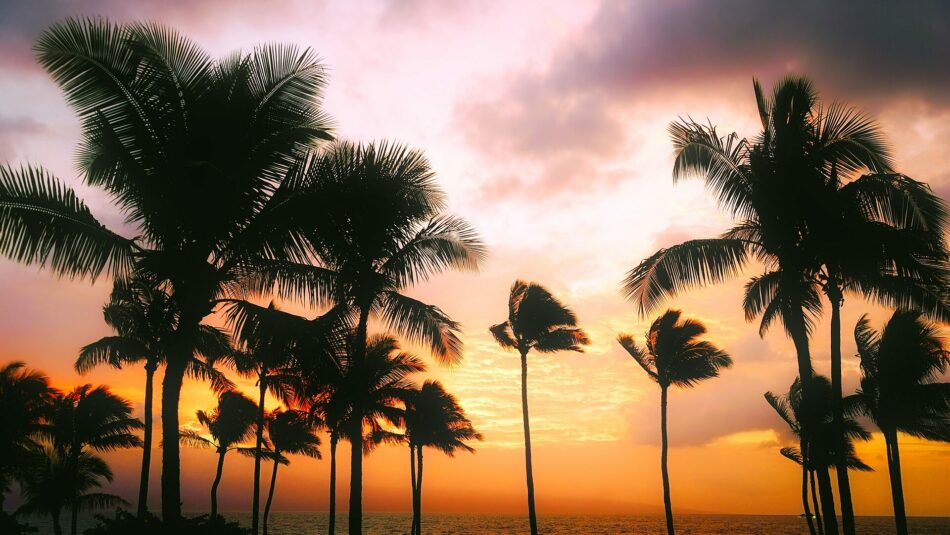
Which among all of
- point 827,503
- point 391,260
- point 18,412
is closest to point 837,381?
point 827,503

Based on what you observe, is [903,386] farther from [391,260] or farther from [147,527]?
[147,527]

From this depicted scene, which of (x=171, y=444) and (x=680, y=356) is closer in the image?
(x=171, y=444)

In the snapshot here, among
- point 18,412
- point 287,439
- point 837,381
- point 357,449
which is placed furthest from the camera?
point 287,439

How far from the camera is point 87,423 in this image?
33250 mm

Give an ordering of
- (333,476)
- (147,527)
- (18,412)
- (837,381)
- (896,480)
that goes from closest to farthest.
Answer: (147,527) < (837,381) < (896,480) < (18,412) < (333,476)

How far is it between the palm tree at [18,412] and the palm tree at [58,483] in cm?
190

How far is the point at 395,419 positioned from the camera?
23.0 m

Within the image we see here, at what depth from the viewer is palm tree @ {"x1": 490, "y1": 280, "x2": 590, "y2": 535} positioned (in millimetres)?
30781

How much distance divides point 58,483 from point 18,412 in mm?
9114

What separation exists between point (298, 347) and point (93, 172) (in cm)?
462

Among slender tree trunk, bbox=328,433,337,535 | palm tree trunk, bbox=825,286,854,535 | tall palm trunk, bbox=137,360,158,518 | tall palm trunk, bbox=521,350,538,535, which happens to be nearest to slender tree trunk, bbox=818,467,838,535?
palm tree trunk, bbox=825,286,854,535

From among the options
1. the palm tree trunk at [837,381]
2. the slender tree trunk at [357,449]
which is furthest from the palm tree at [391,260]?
the palm tree trunk at [837,381]

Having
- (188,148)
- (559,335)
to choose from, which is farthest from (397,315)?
(559,335)

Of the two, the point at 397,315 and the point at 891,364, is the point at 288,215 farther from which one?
the point at 891,364
